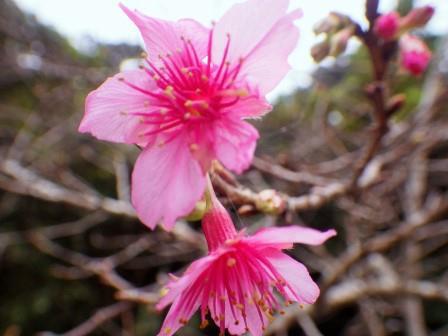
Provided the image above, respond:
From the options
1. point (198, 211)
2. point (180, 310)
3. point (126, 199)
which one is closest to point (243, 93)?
point (198, 211)

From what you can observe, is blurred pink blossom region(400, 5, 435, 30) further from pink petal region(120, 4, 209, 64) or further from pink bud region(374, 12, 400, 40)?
pink petal region(120, 4, 209, 64)

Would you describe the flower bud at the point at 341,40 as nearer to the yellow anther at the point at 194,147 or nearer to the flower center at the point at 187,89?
the flower center at the point at 187,89

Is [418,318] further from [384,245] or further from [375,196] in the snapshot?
[384,245]

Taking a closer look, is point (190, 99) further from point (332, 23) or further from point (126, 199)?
point (126, 199)

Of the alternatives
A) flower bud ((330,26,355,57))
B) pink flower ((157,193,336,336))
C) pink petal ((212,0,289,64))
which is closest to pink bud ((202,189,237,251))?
pink flower ((157,193,336,336))

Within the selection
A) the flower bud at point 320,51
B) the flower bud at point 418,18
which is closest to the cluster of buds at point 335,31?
the flower bud at point 320,51

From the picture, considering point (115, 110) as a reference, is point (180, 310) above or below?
below

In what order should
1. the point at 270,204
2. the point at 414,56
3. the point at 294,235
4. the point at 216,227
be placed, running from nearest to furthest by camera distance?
the point at 294,235 → the point at 216,227 → the point at 270,204 → the point at 414,56

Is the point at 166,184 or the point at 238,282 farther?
the point at 238,282
